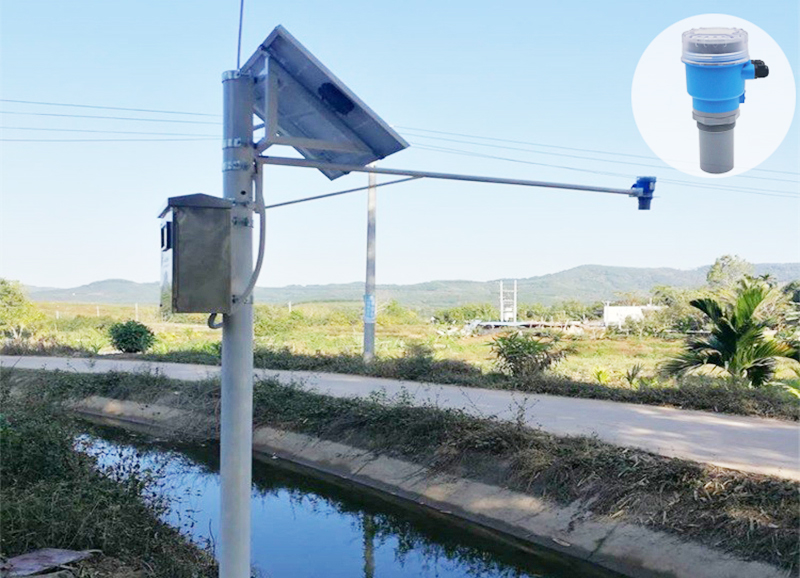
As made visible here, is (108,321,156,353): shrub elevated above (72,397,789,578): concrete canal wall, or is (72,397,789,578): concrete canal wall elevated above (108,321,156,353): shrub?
(108,321,156,353): shrub

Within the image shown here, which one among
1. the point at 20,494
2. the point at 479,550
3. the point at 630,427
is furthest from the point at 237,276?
the point at 630,427

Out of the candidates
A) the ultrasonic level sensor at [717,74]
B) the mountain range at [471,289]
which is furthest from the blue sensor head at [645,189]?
the mountain range at [471,289]

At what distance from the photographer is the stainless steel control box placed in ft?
12.3

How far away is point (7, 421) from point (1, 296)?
33.1 metres

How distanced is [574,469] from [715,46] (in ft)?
20.9

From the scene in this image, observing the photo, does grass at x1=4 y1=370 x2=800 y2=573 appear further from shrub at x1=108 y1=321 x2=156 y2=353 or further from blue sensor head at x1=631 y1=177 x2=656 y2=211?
shrub at x1=108 y1=321 x2=156 y2=353

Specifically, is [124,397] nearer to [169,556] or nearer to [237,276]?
[169,556]

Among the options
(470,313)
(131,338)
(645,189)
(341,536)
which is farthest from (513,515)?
(470,313)

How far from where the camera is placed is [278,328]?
4397cm

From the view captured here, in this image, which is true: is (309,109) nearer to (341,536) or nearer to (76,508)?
(76,508)

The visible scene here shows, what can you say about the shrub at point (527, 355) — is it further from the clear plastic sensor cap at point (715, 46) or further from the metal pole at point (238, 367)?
the clear plastic sensor cap at point (715, 46)

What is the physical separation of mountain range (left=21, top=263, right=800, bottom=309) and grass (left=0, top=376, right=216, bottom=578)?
134644 mm

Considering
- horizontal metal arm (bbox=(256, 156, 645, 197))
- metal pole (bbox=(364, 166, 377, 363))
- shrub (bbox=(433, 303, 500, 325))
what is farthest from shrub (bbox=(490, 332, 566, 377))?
shrub (bbox=(433, 303, 500, 325))

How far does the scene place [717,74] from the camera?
82.4 inches
